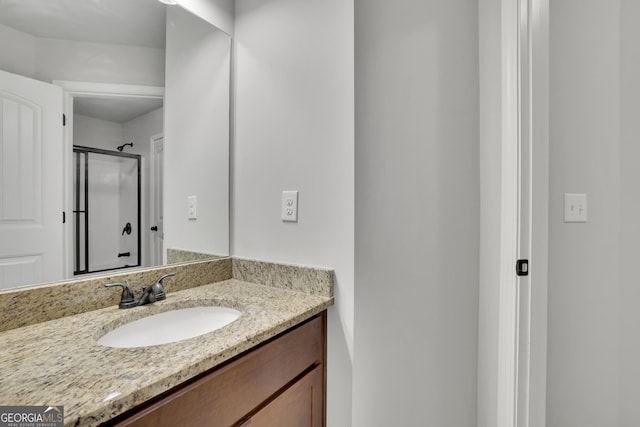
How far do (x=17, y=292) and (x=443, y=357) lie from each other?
4.57 ft

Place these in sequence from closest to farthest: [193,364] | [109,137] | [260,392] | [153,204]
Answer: [193,364]
[260,392]
[109,137]
[153,204]

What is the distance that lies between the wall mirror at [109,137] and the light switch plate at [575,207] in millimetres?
1423

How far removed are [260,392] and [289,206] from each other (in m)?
0.66

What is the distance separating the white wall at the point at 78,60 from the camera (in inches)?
32.8

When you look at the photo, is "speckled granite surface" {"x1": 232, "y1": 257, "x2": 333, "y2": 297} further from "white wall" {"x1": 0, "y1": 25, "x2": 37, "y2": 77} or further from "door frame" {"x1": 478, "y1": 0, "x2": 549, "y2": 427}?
"white wall" {"x1": 0, "y1": 25, "x2": 37, "y2": 77}

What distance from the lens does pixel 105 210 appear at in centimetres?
104

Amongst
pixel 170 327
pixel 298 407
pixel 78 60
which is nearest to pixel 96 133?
pixel 78 60

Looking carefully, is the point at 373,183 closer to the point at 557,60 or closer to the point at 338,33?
the point at 338,33

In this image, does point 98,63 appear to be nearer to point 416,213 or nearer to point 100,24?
point 100,24

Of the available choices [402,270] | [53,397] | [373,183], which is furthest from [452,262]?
[53,397]

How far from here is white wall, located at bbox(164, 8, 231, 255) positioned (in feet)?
4.01

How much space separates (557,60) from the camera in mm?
1187

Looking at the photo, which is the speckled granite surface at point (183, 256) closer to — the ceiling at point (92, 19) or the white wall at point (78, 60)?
the white wall at point (78, 60)

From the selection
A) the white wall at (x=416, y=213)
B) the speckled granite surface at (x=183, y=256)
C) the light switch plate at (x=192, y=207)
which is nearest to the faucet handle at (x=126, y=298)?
the speckled granite surface at (x=183, y=256)
